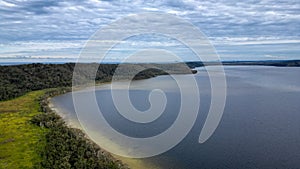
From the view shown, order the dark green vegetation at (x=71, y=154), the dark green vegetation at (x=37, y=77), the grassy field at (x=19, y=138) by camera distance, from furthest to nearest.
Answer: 1. the dark green vegetation at (x=37, y=77)
2. the grassy field at (x=19, y=138)
3. the dark green vegetation at (x=71, y=154)

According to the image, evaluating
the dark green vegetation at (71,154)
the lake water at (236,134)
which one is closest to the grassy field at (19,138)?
the dark green vegetation at (71,154)

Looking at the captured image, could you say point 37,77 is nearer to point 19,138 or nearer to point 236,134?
point 19,138

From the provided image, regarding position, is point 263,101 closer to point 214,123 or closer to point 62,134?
point 214,123

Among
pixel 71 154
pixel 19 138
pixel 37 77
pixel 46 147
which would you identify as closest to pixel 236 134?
pixel 71 154

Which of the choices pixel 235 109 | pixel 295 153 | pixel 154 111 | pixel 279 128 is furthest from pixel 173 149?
pixel 235 109

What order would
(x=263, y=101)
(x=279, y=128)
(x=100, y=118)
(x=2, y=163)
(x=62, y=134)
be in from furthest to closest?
1. (x=263, y=101)
2. (x=100, y=118)
3. (x=279, y=128)
4. (x=62, y=134)
5. (x=2, y=163)

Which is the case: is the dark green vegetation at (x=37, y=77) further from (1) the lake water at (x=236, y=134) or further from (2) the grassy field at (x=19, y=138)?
(1) the lake water at (x=236, y=134)

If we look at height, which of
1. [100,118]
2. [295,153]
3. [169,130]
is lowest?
[100,118]

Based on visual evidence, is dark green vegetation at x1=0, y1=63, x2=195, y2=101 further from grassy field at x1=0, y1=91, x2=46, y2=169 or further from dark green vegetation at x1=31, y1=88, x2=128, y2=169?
dark green vegetation at x1=31, y1=88, x2=128, y2=169

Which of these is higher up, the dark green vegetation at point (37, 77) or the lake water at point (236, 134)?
the lake water at point (236, 134)
